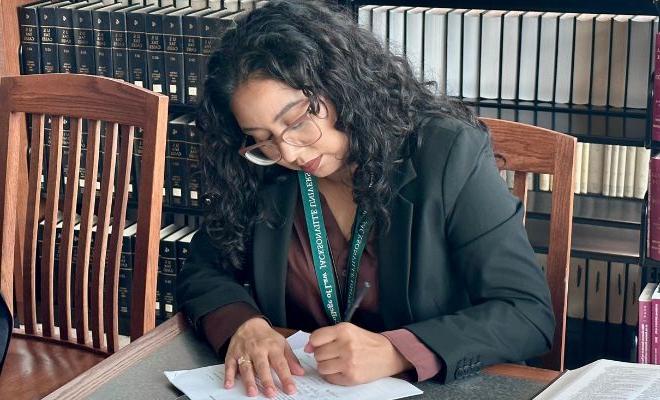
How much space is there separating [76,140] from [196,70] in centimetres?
97

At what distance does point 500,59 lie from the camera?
Answer: 265 centimetres

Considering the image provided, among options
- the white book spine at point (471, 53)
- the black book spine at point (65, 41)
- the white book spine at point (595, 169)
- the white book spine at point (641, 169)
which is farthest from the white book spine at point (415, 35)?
the black book spine at point (65, 41)

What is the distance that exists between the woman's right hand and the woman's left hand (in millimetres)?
37

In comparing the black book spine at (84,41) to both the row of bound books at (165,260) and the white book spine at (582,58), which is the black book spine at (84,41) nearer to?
the row of bound books at (165,260)

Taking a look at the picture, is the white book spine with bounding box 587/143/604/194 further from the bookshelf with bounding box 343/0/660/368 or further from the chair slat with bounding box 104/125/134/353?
the chair slat with bounding box 104/125/134/353

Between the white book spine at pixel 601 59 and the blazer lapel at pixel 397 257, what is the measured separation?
1126 mm

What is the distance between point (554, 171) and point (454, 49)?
1109mm

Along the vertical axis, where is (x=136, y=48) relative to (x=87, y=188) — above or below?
above

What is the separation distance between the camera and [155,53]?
2.88 metres

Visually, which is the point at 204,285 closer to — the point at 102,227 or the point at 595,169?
the point at 102,227

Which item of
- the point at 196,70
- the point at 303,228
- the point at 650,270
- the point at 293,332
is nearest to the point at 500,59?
the point at 650,270

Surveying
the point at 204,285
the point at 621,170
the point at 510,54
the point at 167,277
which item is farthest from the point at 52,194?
the point at 621,170

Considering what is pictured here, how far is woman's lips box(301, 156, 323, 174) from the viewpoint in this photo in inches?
61.5

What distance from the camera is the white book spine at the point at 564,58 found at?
8.41 feet
